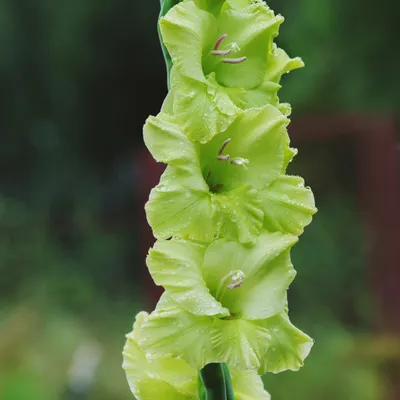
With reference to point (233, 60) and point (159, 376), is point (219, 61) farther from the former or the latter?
point (159, 376)

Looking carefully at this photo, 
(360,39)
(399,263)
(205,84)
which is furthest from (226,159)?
(360,39)

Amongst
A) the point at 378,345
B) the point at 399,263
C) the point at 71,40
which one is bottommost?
the point at 378,345

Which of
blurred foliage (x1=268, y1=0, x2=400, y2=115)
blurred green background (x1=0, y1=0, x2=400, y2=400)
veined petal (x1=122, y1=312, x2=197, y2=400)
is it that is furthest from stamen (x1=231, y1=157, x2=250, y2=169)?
blurred foliage (x1=268, y1=0, x2=400, y2=115)

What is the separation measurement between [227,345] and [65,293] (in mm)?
4109

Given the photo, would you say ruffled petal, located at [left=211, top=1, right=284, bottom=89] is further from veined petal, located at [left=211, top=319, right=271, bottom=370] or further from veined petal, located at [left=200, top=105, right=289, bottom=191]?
veined petal, located at [left=211, top=319, right=271, bottom=370]

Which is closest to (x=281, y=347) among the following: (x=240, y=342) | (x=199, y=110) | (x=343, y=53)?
(x=240, y=342)

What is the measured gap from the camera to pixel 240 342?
0.43m

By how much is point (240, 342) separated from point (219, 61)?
6.7 inches

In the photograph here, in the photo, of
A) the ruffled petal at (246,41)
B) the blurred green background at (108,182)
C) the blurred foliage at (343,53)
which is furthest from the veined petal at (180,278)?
the blurred foliage at (343,53)

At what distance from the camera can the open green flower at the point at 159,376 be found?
49 centimetres

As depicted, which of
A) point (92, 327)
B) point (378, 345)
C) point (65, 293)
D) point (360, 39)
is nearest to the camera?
point (378, 345)

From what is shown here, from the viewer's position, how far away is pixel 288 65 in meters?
0.50

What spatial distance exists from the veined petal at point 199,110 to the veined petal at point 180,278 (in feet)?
0.21

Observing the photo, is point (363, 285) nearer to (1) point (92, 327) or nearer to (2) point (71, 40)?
(1) point (92, 327)
